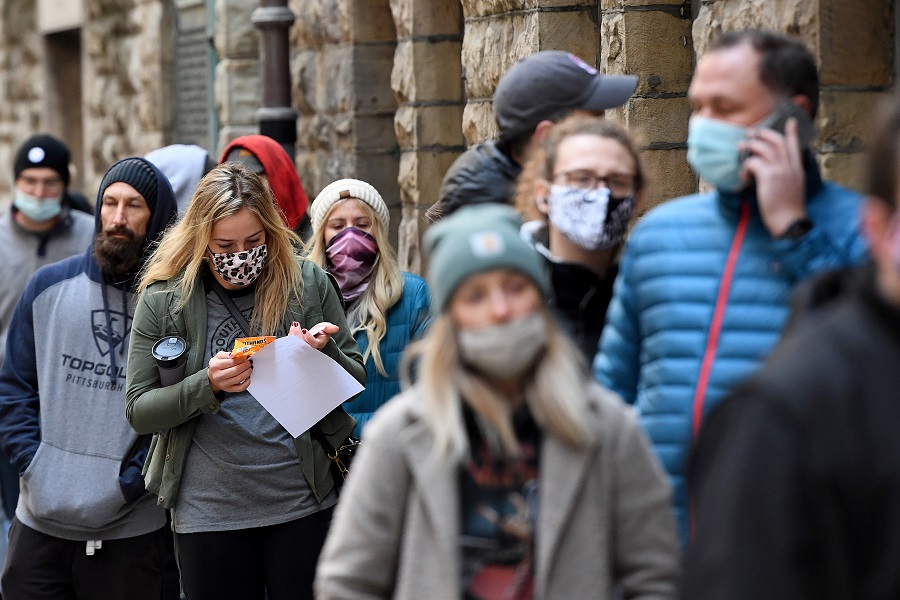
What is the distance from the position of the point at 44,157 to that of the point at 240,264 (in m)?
3.69

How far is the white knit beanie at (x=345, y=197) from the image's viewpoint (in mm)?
5246

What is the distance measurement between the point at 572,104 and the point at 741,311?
1.07 metres

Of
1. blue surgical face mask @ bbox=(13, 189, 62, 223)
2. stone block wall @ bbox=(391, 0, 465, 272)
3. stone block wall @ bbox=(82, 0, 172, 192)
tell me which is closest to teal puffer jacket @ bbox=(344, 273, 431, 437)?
blue surgical face mask @ bbox=(13, 189, 62, 223)

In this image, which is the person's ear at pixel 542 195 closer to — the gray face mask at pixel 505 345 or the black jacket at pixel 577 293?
the black jacket at pixel 577 293

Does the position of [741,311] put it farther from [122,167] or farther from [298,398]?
[122,167]

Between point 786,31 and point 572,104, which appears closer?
point 572,104

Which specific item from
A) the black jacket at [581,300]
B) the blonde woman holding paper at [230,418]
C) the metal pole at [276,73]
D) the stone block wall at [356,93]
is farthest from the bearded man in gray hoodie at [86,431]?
the stone block wall at [356,93]

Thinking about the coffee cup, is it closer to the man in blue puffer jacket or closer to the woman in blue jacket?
the woman in blue jacket

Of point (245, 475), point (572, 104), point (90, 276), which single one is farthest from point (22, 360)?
point (572, 104)

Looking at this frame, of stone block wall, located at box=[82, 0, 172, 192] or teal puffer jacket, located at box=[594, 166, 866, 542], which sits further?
stone block wall, located at box=[82, 0, 172, 192]

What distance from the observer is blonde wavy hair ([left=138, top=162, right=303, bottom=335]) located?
4402mm

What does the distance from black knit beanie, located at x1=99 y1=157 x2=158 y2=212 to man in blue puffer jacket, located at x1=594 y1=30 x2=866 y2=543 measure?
2373 millimetres

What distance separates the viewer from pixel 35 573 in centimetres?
492

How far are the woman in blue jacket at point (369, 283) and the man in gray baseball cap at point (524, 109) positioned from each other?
1.18 m
